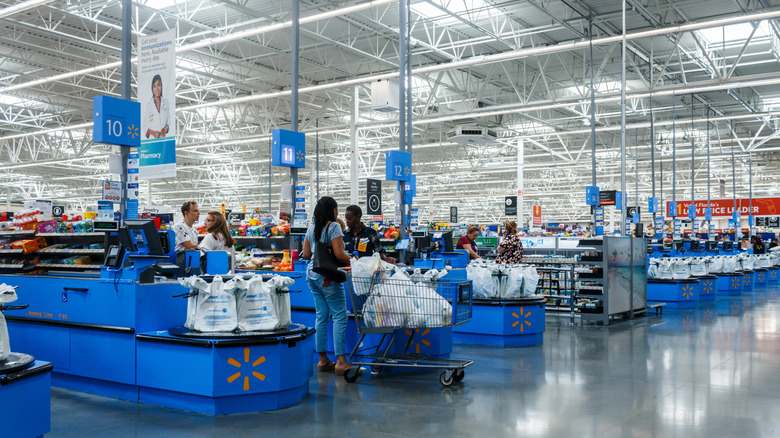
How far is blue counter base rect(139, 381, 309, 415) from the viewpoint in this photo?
432 centimetres

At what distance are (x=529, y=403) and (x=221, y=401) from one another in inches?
85.8

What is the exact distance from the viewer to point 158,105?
6762mm

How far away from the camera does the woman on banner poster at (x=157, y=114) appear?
666 centimetres

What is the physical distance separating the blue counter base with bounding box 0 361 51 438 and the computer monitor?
136 cm

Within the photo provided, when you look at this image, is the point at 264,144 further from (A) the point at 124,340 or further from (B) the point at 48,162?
(A) the point at 124,340

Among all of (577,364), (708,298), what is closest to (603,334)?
(577,364)

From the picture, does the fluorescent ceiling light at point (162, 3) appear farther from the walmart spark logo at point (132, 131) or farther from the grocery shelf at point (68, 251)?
the walmart spark logo at point (132, 131)

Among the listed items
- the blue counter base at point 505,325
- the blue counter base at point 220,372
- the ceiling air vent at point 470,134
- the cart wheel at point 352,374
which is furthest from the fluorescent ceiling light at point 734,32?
the blue counter base at point 220,372

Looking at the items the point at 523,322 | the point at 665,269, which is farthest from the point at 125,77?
the point at 665,269

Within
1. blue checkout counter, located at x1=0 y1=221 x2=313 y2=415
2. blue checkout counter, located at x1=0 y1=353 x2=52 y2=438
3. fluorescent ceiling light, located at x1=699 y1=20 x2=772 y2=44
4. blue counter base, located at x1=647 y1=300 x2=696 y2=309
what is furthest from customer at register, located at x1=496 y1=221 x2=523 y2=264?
fluorescent ceiling light, located at x1=699 y1=20 x2=772 y2=44

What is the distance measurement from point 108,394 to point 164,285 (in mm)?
918

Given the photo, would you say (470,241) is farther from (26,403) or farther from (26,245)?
(26,403)

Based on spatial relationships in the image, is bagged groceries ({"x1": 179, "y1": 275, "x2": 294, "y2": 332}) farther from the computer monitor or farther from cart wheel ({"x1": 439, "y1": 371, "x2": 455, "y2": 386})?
cart wheel ({"x1": 439, "y1": 371, "x2": 455, "y2": 386})

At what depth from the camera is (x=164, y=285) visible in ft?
15.6
